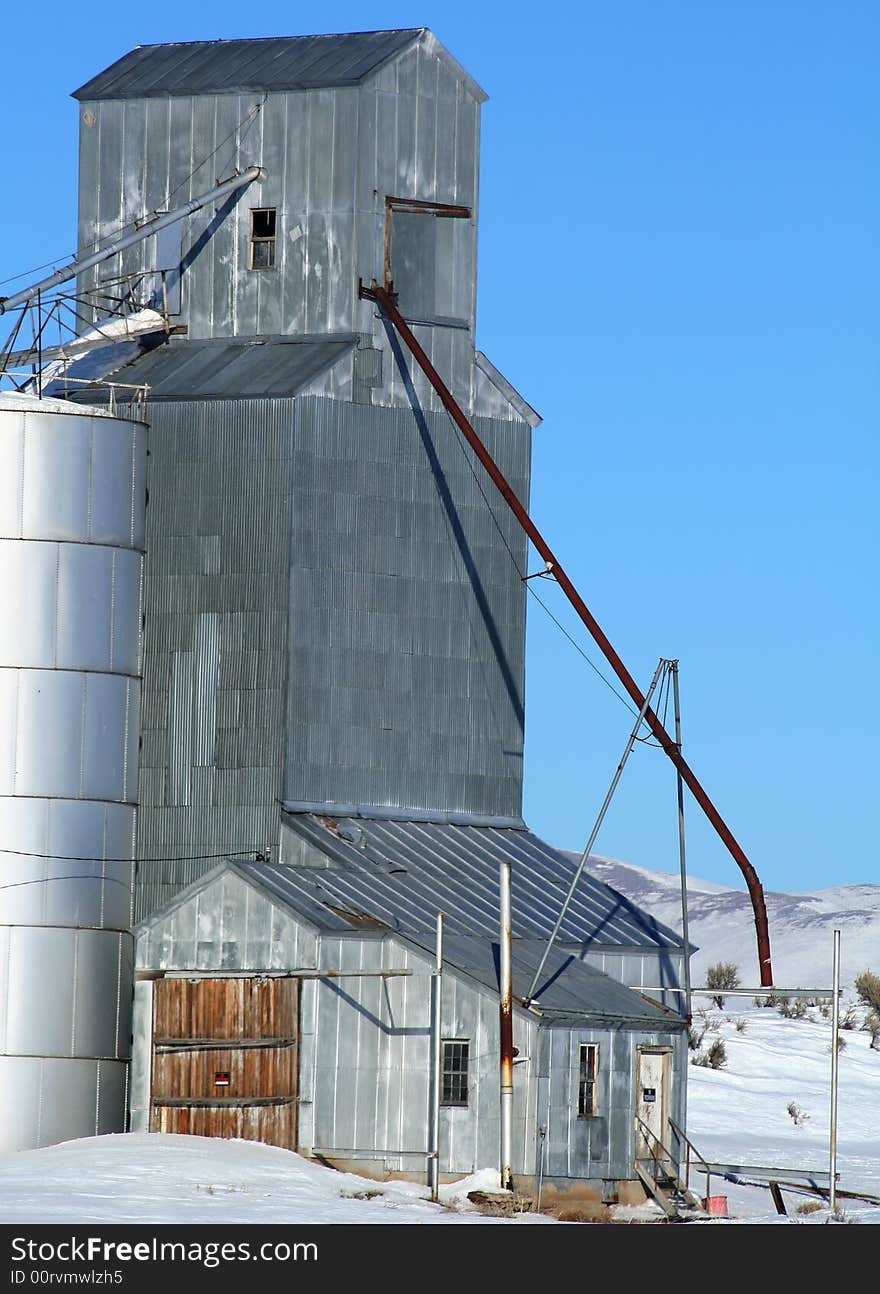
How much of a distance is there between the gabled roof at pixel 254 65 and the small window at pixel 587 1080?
20083 mm

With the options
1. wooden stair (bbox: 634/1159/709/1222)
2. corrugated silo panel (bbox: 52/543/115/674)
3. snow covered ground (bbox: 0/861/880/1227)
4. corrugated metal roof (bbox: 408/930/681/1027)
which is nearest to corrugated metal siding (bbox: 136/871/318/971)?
corrugated metal roof (bbox: 408/930/681/1027)

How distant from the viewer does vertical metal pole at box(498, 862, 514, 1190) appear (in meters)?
48.7

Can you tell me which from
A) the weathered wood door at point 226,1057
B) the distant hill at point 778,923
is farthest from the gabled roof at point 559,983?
the distant hill at point 778,923

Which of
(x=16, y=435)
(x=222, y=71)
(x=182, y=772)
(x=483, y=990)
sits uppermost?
(x=222, y=71)

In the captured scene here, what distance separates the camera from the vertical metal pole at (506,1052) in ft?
160

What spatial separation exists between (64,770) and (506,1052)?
427 inches

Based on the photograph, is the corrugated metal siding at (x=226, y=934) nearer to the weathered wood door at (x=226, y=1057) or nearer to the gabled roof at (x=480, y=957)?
the gabled roof at (x=480, y=957)

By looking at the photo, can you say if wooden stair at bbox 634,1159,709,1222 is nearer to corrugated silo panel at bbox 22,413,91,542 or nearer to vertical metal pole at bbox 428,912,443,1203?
vertical metal pole at bbox 428,912,443,1203

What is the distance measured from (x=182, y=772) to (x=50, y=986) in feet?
16.2

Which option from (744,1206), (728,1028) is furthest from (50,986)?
(728,1028)

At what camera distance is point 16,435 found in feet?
181

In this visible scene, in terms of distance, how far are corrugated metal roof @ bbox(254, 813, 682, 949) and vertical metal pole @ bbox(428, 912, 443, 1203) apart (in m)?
1.98
